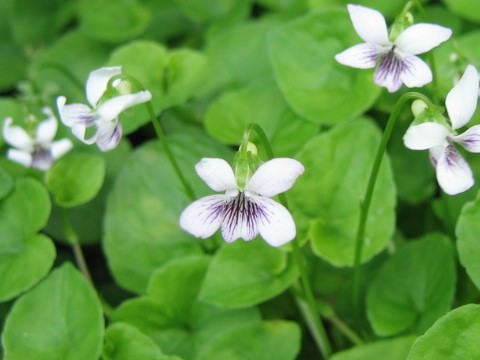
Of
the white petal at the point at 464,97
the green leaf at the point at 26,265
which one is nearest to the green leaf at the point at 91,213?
the green leaf at the point at 26,265

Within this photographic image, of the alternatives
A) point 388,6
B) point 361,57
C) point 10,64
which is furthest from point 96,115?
point 10,64

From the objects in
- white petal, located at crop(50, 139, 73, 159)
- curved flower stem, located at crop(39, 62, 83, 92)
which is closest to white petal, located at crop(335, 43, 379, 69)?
white petal, located at crop(50, 139, 73, 159)

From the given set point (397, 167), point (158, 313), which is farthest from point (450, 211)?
point (158, 313)

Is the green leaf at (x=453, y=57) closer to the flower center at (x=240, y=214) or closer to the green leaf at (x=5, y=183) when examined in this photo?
the flower center at (x=240, y=214)

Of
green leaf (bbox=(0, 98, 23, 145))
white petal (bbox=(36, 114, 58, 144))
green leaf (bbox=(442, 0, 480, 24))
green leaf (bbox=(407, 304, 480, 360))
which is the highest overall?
green leaf (bbox=(442, 0, 480, 24))

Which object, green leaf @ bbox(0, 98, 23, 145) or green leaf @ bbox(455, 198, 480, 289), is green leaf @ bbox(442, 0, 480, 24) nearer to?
green leaf @ bbox(455, 198, 480, 289)

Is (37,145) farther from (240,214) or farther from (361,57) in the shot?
(361,57)

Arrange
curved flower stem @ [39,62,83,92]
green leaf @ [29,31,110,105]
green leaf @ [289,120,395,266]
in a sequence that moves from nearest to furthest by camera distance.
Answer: green leaf @ [289,120,395,266]
curved flower stem @ [39,62,83,92]
green leaf @ [29,31,110,105]
